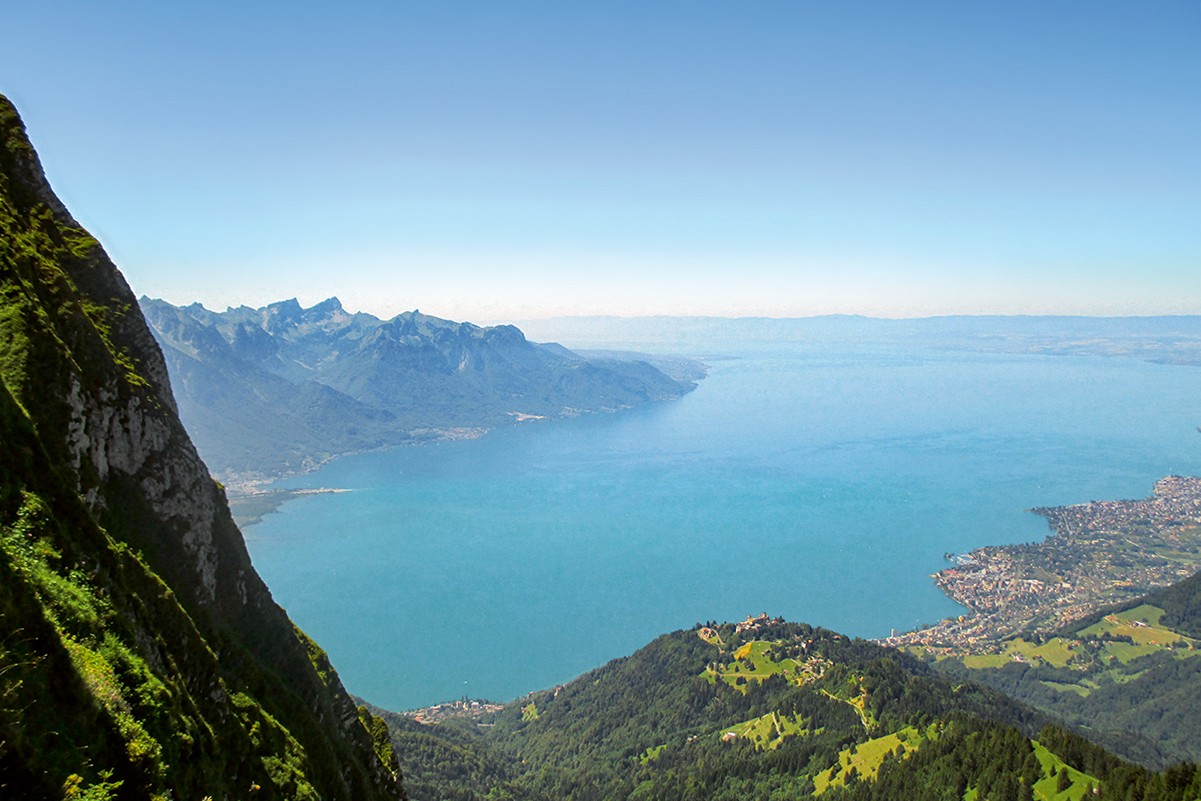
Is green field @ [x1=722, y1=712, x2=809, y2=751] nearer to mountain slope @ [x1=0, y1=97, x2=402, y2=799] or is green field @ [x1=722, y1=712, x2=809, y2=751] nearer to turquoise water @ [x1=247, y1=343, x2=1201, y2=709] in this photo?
turquoise water @ [x1=247, y1=343, x2=1201, y2=709]

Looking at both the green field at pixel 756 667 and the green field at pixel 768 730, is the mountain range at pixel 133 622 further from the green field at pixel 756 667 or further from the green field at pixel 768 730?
the green field at pixel 756 667

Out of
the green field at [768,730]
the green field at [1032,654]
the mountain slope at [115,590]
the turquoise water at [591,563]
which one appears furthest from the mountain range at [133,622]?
the turquoise water at [591,563]

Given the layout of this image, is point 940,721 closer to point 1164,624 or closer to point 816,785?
point 816,785

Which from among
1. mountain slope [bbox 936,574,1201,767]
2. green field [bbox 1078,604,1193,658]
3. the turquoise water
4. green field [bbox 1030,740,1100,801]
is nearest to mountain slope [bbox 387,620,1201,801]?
green field [bbox 1030,740,1100,801]

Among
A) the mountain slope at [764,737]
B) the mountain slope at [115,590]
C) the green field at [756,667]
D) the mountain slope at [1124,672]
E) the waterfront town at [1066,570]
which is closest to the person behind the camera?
the mountain slope at [115,590]

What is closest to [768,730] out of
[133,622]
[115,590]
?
[133,622]

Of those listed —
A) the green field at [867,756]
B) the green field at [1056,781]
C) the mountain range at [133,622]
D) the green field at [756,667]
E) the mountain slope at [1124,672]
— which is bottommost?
the mountain slope at [1124,672]
